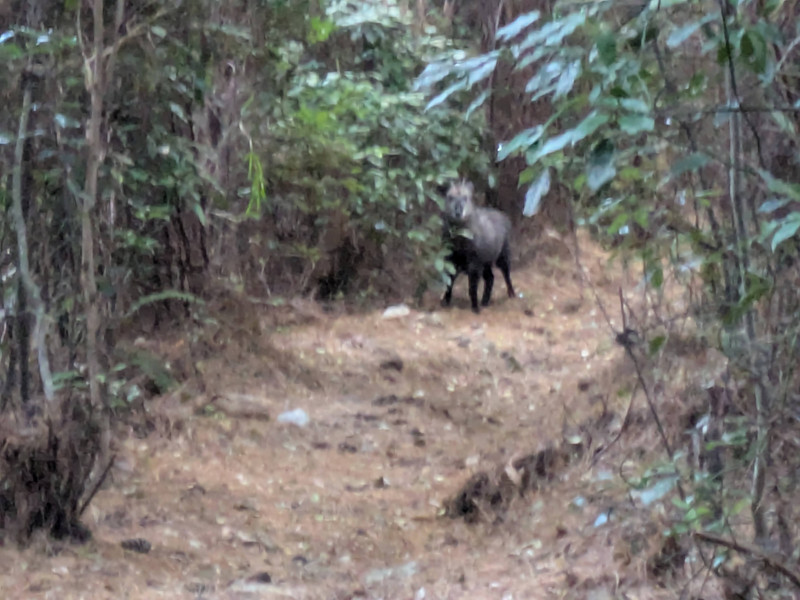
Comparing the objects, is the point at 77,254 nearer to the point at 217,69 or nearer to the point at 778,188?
the point at 217,69

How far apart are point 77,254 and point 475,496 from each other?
1.82 m

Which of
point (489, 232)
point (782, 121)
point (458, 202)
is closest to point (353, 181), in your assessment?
point (458, 202)

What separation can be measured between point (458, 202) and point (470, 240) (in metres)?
0.35

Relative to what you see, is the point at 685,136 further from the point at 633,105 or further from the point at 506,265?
the point at 506,265

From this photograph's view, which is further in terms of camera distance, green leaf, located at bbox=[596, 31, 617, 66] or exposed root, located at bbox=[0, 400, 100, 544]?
exposed root, located at bbox=[0, 400, 100, 544]

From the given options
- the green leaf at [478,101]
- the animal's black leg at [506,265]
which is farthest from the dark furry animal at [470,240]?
the green leaf at [478,101]

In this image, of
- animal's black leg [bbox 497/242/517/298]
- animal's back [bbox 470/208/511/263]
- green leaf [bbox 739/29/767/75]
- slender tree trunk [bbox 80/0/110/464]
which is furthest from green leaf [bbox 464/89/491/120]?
animal's black leg [bbox 497/242/517/298]

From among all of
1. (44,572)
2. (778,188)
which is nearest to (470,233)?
(44,572)

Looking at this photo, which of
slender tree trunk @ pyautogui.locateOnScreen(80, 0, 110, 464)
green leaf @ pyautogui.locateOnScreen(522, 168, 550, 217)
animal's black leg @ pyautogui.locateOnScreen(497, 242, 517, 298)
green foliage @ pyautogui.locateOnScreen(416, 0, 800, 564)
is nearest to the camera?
green foliage @ pyautogui.locateOnScreen(416, 0, 800, 564)

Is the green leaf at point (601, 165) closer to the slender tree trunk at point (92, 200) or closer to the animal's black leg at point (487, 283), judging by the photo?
the slender tree trunk at point (92, 200)

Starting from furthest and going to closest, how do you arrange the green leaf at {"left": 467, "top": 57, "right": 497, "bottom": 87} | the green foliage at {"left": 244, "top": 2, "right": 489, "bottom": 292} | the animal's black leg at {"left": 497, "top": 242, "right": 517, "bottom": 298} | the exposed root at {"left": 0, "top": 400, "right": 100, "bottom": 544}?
the animal's black leg at {"left": 497, "top": 242, "right": 517, "bottom": 298}
the green foliage at {"left": 244, "top": 2, "right": 489, "bottom": 292}
the exposed root at {"left": 0, "top": 400, "right": 100, "bottom": 544}
the green leaf at {"left": 467, "top": 57, "right": 497, "bottom": 87}

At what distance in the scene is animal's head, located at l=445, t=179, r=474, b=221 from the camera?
25.1 feet

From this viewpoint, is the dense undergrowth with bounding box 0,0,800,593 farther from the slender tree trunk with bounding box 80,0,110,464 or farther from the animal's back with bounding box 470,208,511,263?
the animal's back with bounding box 470,208,511,263

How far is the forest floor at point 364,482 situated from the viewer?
→ 112 inches
